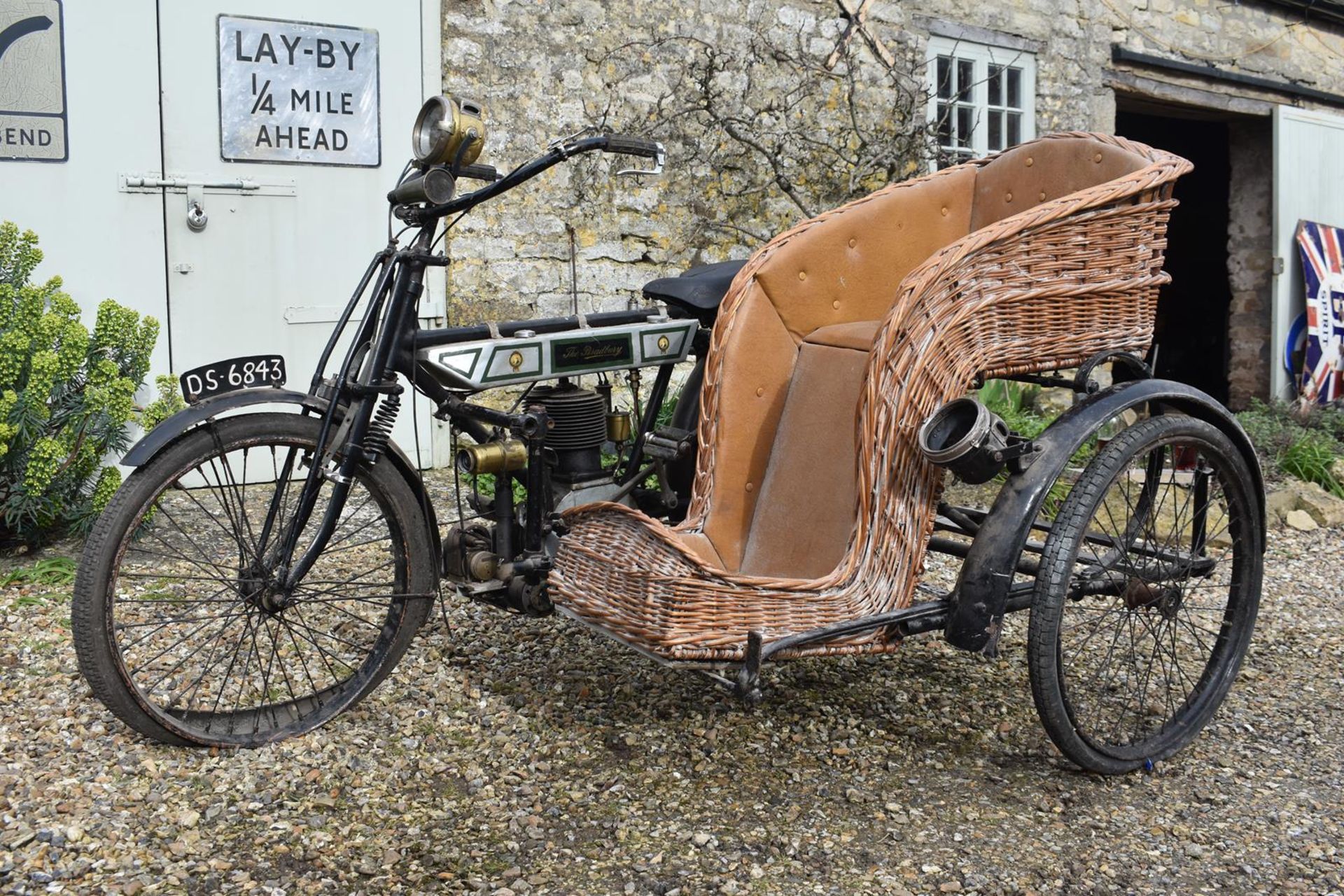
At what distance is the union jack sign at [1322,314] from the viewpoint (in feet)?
31.3

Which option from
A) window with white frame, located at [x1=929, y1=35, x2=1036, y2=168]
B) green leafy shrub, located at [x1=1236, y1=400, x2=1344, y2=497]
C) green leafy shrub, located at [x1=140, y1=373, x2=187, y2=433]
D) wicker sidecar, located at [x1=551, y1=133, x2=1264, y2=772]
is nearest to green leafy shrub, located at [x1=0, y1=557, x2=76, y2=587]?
green leafy shrub, located at [x1=140, y1=373, x2=187, y2=433]

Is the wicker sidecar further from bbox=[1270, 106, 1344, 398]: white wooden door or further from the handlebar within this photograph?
bbox=[1270, 106, 1344, 398]: white wooden door

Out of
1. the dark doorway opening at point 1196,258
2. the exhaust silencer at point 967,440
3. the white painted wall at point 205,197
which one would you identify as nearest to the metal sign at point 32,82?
the white painted wall at point 205,197

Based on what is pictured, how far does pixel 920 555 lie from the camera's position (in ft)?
8.89

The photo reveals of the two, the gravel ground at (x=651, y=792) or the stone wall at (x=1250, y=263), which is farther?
the stone wall at (x=1250, y=263)

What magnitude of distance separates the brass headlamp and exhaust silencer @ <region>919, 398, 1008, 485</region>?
1.18m

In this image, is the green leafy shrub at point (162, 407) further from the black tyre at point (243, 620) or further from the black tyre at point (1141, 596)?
the black tyre at point (1141, 596)

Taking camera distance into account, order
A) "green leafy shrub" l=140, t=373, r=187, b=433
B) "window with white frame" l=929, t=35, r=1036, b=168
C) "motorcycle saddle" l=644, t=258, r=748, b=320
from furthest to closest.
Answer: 1. "window with white frame" l=929, t=35, r=1036, b=168
2. "green leafy shrub" l=140, t=373, r=187, b=433
3. "motorcycle saddle" l=644, t=258, r=748, b=320

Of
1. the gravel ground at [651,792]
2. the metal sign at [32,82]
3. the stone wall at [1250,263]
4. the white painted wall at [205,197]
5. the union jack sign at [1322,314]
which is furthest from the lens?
the stone wall at [1250,263]

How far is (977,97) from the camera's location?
8.39 meters

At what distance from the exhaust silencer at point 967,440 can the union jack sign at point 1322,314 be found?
26.1 ft

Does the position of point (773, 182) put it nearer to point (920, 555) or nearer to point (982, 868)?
point (920, 555)

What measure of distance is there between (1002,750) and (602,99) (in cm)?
460

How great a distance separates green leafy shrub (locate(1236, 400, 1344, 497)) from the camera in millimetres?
→ 6781
